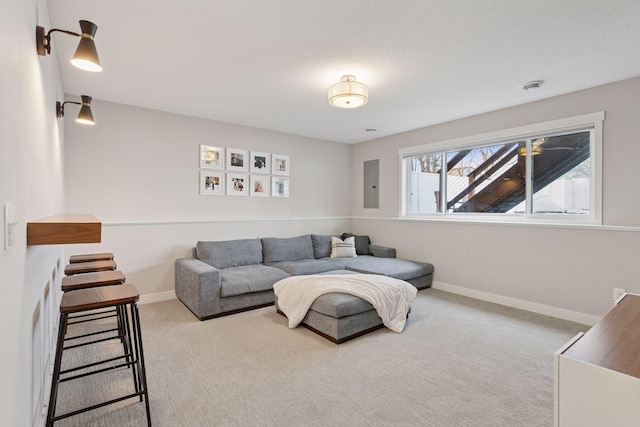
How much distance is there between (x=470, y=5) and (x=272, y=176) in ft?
12.0

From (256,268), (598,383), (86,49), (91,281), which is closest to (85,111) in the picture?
(86,49)

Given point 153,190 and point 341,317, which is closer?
point 341,317

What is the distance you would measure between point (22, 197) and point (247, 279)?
99.9 inches

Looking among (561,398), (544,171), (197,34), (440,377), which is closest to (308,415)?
(440,377)

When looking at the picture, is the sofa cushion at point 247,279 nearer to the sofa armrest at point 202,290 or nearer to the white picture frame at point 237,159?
the sofa armrest at point 202,290

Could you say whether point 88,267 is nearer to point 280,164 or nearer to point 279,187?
point 279,187

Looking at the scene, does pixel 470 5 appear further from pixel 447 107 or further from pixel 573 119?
pixel 573 119

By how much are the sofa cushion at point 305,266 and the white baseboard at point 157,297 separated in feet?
4.50

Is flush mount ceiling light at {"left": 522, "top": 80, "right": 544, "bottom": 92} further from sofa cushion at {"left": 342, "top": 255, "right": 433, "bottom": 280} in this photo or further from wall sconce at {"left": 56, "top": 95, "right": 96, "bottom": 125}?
wall sconce at {"left": 56, "top": 95, "right": 96, "bottom": 125}

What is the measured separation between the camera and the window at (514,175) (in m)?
3.46

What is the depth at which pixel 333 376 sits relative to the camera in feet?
7.48

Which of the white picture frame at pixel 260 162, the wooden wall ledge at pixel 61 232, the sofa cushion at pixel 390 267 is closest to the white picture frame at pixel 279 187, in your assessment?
the white picture frame at pixel 260 162

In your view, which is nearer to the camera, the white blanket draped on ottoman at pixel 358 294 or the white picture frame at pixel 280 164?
the white blanket draped on ottoman at pixel 358 294

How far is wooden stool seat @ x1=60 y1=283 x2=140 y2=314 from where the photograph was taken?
1574mm
